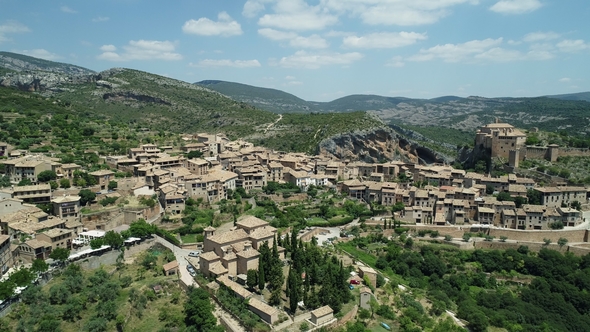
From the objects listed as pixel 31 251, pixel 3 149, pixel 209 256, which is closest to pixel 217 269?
pixel 209 256

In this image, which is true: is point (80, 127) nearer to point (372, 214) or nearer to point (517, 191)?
point (372, 214)

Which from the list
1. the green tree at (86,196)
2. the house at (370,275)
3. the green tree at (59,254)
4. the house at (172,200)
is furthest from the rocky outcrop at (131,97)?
the house at (370,275)

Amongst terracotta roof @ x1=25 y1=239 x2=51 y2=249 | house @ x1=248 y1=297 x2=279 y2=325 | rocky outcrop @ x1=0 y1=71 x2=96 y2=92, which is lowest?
house @ x1=248 y1=297 x2=279 y2=325

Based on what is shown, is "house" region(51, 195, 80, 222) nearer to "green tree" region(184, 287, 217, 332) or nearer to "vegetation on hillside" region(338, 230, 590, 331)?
"green tree" region(184, 287, 217, 332)

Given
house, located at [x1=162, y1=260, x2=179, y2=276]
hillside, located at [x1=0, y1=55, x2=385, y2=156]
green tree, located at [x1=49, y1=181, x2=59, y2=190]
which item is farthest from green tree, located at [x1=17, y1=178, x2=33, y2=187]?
hillside, located at [x1=0, y1=55, x2=385, y2=156]

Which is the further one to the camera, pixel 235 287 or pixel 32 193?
pixel 32 193

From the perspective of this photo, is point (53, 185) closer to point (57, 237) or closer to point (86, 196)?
point (86, 196)

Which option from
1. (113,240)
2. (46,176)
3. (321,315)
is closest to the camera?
(321,315)
